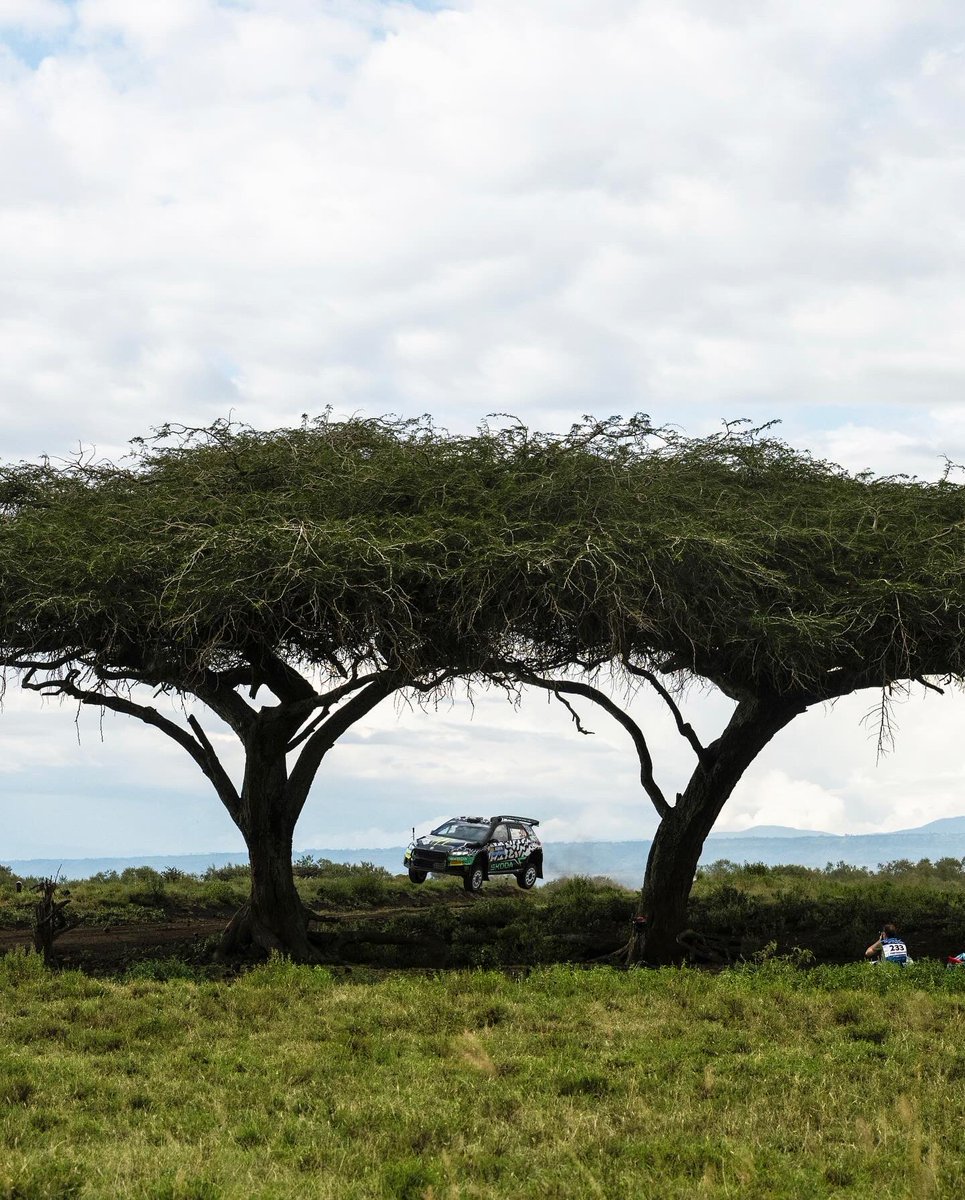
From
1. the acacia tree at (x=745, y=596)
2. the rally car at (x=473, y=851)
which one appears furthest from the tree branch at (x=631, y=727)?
the rally car at (x=473, y=851)

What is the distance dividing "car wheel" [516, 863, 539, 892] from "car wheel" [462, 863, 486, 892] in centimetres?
211

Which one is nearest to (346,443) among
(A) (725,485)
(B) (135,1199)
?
(A) (725,485)

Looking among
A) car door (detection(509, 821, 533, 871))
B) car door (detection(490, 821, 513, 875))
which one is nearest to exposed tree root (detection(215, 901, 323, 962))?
car door (detection(490, 821, 513, 875))

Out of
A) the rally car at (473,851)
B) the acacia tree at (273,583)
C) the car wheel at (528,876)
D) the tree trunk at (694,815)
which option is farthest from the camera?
A: the car wheel at (528,876)

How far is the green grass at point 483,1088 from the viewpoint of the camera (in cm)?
845

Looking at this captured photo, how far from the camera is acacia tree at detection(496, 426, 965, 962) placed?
18516 mm

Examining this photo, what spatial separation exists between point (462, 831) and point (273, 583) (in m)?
19.6

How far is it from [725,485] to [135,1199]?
55.3 feet

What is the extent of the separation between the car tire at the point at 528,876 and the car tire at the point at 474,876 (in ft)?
6.85

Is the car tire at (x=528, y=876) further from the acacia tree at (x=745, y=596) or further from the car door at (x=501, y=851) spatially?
the acacia tree at (x=745, y=596)

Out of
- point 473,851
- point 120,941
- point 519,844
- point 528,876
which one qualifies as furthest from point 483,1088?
point 528,876

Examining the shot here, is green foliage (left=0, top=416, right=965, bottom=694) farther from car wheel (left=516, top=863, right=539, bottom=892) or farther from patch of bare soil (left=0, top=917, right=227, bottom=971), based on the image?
car wheel (left=516, top=863, right=539, bottom=892)

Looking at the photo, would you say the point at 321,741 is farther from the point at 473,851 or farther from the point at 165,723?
the point at 473,851

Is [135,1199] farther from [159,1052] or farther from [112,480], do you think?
[112,480]
